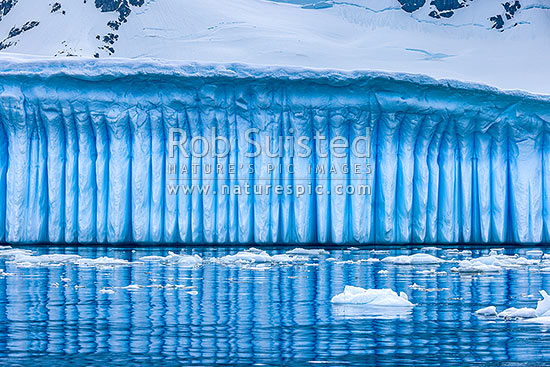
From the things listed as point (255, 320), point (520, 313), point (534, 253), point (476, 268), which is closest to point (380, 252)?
point (534, 253)

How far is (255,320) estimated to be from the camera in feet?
20.1

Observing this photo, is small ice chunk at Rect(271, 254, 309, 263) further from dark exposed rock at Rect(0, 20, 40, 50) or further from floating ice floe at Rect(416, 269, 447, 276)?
dark exposed rock at Rect(0, 20, 40, 50)

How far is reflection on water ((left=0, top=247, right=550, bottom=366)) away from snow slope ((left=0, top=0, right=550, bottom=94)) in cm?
4424

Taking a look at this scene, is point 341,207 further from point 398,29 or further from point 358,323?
point 398,29

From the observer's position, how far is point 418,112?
51.7 feet

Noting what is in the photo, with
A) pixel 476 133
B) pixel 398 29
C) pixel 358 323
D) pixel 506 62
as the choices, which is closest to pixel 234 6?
pixel 398 29

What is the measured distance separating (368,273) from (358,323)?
158 inches

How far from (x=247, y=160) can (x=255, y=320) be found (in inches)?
387

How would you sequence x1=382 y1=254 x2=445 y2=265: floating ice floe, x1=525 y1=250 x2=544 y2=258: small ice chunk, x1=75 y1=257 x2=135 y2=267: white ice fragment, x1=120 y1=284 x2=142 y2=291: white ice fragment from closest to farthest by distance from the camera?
x1=120 y1=284 x2=142 y2=291: white ice fragment, x1=75 y1=257 x2=135 y2=267: white ice fragment, x1=382 y1=254 x2=445 y2=265: floating ice floe, x1=525 y1=250 x2=544 y2=258: small ice chunk

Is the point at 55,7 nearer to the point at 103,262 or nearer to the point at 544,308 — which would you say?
the point at 103,262

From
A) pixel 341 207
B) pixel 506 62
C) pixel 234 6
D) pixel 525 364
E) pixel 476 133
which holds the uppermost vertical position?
pixel 234 6

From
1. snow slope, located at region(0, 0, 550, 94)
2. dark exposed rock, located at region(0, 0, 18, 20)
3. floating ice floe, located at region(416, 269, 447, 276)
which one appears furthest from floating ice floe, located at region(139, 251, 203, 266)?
dark exposed rock, located at region(0, 0, 18, 20)

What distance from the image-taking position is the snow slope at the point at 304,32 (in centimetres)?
5866

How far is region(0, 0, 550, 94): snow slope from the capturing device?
5866cm
